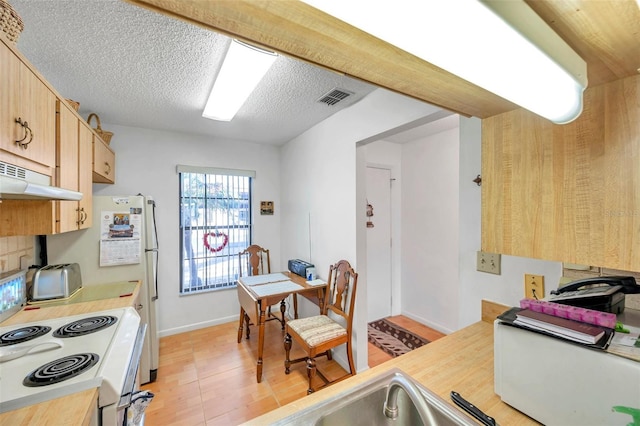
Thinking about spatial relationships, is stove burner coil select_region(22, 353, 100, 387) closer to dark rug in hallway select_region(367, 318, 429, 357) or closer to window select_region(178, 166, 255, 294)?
window select_region(178, 166, 255, 294)

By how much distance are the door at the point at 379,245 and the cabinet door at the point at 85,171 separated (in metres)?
2.88

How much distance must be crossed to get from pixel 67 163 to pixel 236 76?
48.3 inches

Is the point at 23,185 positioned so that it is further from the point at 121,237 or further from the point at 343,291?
the point at 343,291

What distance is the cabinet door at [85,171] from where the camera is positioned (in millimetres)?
1790

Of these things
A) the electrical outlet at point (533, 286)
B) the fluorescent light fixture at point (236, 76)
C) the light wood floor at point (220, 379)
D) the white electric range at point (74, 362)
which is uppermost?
the fluorescent light fixture at point (236, 76)

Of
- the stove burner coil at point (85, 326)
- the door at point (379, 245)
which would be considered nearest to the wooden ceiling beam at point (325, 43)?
the stove burner coil at point (85, 326)

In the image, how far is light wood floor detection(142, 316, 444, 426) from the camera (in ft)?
6.11

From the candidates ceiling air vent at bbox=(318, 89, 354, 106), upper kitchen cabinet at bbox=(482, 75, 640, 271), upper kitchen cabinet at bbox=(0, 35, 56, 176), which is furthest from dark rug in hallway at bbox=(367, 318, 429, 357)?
upper kitchen cabinet at bbox=(0, 35, 56, 176)

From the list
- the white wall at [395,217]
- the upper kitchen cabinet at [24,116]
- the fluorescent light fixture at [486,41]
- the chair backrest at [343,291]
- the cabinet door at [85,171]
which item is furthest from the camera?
the white wall at [395,217]

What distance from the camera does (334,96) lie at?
2.17 meters

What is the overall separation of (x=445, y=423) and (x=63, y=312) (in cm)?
229

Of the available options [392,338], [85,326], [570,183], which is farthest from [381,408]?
[392,338]

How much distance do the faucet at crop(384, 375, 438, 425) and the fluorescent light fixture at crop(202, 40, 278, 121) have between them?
1732mm

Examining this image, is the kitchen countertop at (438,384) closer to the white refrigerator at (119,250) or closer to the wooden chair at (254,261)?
the white refrigerator at (119,250)
